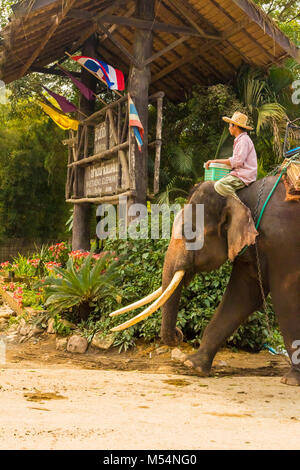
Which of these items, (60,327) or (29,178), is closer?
(60,327)

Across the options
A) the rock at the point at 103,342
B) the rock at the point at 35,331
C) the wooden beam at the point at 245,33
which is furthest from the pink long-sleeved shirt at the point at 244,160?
the wooden beam at the point at 245,33

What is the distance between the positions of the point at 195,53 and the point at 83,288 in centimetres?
572

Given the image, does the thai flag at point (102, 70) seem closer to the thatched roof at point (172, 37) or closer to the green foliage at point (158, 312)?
the thatched roof at point (172, 37)

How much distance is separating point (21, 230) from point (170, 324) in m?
15.4

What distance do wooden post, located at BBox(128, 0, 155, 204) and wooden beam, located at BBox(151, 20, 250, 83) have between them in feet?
4.64

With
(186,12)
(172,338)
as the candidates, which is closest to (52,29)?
(186,12)

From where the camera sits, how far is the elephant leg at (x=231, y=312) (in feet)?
19.5

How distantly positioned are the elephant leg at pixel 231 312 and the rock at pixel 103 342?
1.64 meters

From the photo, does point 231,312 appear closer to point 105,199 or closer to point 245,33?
point 105,199

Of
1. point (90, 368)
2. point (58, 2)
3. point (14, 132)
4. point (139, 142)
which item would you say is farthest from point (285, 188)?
point (14, 132)

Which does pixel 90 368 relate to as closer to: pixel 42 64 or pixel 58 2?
pixel 58 2

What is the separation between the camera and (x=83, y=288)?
7.97 meters

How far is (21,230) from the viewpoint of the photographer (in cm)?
2022

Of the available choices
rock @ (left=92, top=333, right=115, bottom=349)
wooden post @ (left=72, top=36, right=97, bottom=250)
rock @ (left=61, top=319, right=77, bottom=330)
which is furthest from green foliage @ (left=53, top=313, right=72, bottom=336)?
wooden post @ (left=72, top=36, right=97, bottom=250)
